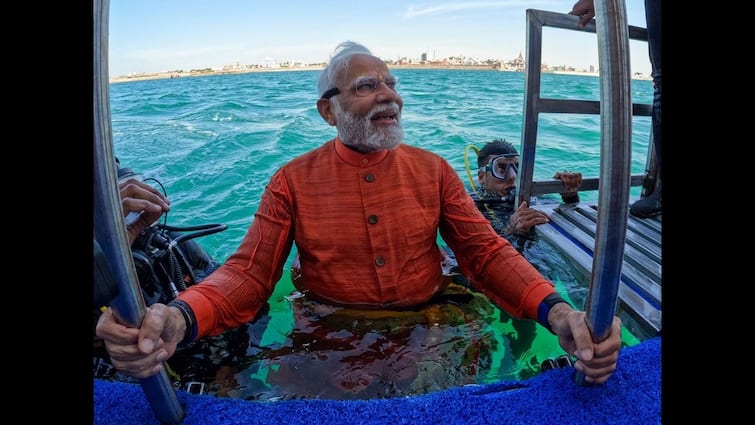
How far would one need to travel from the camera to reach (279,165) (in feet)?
31.0

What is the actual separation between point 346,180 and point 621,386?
1.30m

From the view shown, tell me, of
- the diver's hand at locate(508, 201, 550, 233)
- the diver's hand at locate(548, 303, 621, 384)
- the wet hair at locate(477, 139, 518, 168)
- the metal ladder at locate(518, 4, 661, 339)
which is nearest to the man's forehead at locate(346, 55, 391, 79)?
the metal ladder at locate(518, 4, 661, 339)

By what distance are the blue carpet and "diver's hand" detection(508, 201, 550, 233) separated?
7.45ft

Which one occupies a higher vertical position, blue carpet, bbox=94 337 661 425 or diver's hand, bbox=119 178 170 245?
diver's hand, bbox=119 178 170 245

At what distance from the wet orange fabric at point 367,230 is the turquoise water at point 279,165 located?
19cm

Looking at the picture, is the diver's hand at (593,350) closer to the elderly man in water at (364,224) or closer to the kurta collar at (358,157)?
the elderly man in water at (364,224)

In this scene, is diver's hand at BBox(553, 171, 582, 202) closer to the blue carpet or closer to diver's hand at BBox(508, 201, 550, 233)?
diver's hand at BBox(508, 201, 550, 233)

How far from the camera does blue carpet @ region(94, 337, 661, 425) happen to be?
1023mm

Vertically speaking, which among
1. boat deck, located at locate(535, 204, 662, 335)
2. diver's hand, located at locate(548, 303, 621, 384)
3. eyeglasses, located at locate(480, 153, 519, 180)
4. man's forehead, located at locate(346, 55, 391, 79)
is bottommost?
boat deck, located at locate(535, 204, 662, 335)

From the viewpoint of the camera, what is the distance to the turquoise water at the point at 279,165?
1.83 meters

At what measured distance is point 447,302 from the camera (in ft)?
7.15
